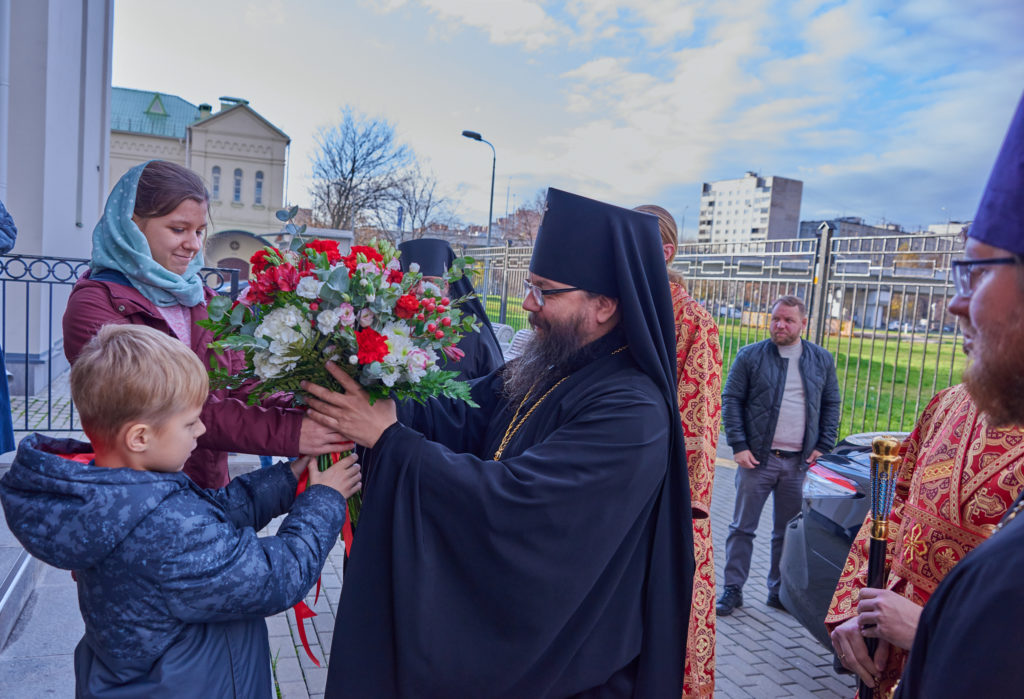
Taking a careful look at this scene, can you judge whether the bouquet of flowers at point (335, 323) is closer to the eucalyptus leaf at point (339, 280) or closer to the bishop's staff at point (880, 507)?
the eucalyptus leaf at point (339, 280)

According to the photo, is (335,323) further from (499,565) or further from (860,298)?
(860,298)

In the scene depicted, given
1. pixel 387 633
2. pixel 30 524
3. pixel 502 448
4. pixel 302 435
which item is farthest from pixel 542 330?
pixel 30 524

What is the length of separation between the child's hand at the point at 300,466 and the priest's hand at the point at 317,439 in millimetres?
81

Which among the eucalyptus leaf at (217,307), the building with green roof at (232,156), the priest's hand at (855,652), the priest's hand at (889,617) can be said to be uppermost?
the building with green roof at (232,156)

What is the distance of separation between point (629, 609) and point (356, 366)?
1.05m

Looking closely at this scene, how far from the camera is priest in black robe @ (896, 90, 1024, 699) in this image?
1.02 metres

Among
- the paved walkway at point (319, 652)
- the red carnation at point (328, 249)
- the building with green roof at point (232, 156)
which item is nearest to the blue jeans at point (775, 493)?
the paved walkway at point (319, 652)

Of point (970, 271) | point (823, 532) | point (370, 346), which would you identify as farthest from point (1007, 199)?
point (823, 532)

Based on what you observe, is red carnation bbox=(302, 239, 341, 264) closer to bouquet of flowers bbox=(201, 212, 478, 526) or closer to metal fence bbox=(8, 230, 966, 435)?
bouquet of flowers bbox=(201, 212, 478, 526)

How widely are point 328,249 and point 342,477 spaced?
657mm

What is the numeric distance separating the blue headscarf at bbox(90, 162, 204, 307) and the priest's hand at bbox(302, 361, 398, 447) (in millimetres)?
830

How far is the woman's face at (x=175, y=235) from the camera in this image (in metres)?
2.48

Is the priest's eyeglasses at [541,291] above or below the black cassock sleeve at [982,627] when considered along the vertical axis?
above

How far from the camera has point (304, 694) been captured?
143 inches
